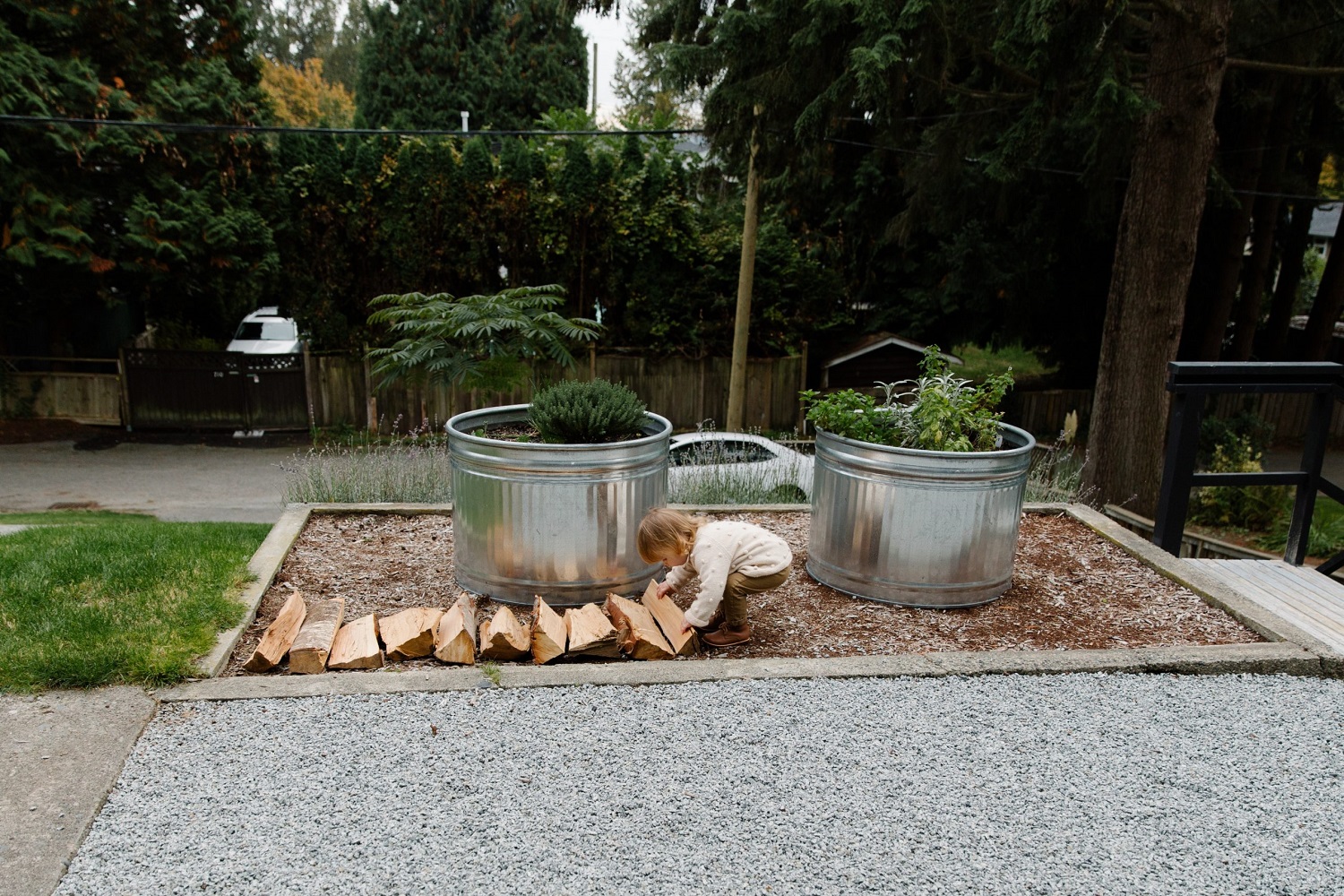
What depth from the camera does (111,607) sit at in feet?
15.4

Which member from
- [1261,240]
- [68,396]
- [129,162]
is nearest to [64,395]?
[68,396]

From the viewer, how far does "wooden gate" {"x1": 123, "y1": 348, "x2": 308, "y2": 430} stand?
15953mm

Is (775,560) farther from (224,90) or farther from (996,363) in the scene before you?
(996,363)

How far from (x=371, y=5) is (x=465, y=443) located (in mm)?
30288

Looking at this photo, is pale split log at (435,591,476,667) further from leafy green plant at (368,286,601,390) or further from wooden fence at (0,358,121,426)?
wooden fence at (0,358,121,426)

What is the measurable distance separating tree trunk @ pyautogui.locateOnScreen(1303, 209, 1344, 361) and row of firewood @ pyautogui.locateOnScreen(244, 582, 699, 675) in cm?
1861

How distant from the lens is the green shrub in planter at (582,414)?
527 centimetres

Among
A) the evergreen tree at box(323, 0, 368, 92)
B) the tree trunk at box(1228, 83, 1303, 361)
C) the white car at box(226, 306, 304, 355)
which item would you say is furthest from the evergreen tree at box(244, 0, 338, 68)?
the tree trunk at box(1228, 83, 1303, 361)

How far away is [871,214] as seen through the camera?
55.6 feet

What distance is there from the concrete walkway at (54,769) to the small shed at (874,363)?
14204 millimetres

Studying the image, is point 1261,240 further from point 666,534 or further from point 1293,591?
point 666,534

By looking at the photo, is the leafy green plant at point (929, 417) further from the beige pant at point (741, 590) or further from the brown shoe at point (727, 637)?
the brown shoe at point (727, 637)

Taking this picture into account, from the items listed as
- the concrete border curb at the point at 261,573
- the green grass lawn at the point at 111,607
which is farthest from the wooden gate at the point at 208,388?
the concrete border curb at the point at 261,573

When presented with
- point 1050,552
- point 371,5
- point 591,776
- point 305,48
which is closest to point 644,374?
point 1050,552
